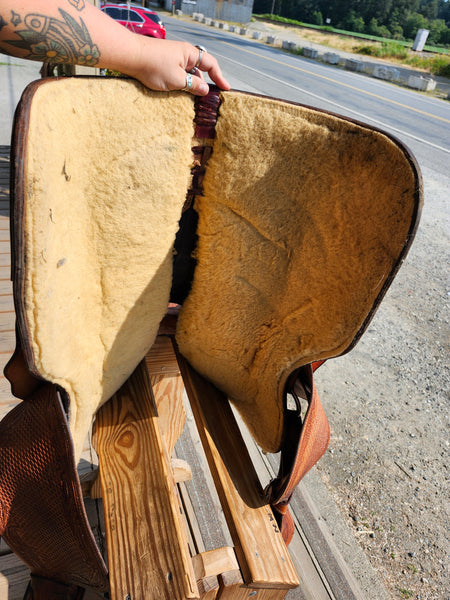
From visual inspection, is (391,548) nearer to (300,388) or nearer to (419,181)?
(300,388)

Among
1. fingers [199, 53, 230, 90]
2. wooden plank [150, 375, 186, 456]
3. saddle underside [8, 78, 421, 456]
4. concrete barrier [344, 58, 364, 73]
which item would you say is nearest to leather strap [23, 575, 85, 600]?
saddle underside [8, 78, 421, 456]

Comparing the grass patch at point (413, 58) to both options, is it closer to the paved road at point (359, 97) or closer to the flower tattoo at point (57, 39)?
the paved road at point (359, 97)

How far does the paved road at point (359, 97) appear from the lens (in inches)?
322

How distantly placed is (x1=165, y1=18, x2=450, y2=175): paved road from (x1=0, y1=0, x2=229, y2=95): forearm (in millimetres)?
6856

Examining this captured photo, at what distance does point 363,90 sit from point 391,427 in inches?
491

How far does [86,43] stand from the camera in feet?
2.29

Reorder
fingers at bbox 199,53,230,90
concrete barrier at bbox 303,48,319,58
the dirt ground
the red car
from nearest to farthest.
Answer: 1. fingers at bbox 199,53,230,90
2. the dirt ground
3. the red car
4. concrete barrier at bbox 303,48,319,58

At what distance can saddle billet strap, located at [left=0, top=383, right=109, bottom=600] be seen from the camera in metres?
0.71

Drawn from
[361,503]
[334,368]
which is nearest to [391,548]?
[361,503]

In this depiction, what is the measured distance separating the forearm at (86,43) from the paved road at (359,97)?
6.86 metres

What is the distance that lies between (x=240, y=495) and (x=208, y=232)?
61 centimetres

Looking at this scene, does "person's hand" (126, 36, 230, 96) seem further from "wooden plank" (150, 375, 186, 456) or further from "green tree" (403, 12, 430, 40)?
"green tree" (403, 12, 430, 40)

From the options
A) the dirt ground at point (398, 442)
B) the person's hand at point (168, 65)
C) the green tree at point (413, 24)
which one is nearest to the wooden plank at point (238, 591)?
the person's hand at point (168, 65)

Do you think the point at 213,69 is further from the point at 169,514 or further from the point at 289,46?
the point at 289,46
